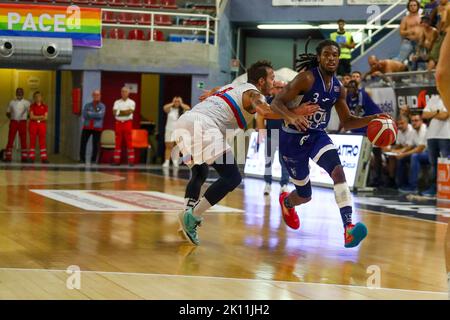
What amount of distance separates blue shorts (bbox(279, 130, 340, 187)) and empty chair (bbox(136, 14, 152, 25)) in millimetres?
16312

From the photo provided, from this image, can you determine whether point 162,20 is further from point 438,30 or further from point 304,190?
point 304,190

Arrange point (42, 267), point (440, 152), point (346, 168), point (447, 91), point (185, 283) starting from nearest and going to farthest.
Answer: point (447, 91), point (185, 283), point (42, 267), point (440, 152), point (346, 168)

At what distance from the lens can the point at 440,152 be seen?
15070 millimetres

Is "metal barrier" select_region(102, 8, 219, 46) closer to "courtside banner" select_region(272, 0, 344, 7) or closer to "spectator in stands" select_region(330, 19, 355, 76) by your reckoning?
"courtside banner" select_region(272, 0, 344, 7)

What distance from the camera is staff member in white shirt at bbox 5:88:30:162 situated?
22.8m

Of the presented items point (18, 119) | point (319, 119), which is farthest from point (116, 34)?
point (319, 119)

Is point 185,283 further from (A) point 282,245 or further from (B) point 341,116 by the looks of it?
(B) point 341,116

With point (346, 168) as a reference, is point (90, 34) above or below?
above

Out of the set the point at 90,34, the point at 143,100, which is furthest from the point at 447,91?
the point at 143,100

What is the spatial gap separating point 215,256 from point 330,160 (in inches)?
54.9

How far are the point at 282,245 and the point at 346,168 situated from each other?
27.6 ft

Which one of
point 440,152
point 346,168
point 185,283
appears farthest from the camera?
point 346,168

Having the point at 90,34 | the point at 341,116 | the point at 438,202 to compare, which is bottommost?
the point at 438,202

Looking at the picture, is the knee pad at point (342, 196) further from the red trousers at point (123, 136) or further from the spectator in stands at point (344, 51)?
the red trousers at point (123, 136)
